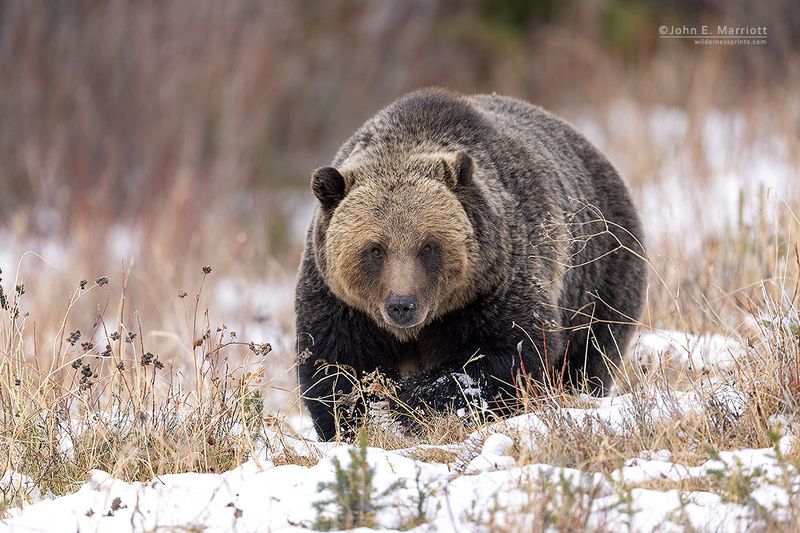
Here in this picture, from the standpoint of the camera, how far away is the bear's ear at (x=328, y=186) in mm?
5578

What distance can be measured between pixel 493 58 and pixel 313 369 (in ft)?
46.6

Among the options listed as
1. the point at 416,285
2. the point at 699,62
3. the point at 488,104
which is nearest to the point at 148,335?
the point at 488,104

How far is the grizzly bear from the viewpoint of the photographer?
5.51 metres

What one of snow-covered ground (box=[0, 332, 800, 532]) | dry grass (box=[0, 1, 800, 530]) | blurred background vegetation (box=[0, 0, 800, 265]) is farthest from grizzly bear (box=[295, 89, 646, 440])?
blurred background vegetation (box=[0, 0, 800, 265])

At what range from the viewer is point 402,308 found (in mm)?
5309

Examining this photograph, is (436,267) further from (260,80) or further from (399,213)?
(260,80)

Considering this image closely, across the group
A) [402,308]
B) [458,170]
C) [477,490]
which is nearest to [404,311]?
[402,308]

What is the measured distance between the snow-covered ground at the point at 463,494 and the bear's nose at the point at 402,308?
0.68m

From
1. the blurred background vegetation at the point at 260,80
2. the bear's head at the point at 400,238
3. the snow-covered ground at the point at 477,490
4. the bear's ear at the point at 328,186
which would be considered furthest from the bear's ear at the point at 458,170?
the blurred background vegetation at the point at 260,80

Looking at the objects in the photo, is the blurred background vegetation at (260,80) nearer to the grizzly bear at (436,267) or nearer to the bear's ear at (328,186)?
the grizzly bear at (436,267)

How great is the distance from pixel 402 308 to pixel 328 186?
2.61 feet

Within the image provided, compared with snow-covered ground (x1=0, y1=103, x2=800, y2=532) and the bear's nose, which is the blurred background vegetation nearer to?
the bear's nose

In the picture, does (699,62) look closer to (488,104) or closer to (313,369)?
(488,104)

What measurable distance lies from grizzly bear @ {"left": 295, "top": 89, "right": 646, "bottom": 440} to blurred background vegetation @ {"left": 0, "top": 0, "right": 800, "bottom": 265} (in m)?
6.92
